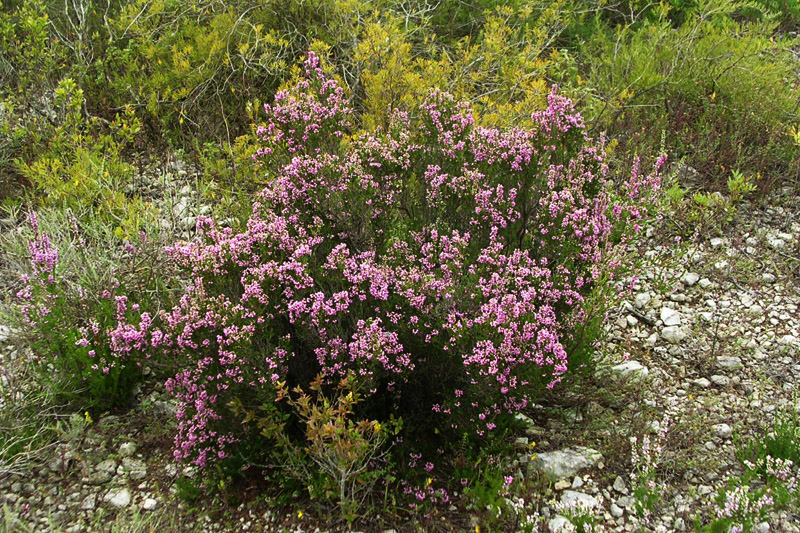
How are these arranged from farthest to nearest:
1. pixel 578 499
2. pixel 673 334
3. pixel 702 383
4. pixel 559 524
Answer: pixel 673 334
pixel 702 383
pixel 578 499
pixel 559 524

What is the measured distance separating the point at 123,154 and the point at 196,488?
150 inches

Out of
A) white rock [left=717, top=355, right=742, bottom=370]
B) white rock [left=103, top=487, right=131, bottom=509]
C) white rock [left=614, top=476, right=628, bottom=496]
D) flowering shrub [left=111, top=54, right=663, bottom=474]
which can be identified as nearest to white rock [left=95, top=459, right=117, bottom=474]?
white rock [left=103, top=487, right=131, bottom=509]

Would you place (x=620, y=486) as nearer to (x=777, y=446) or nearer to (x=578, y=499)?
(x=578, y=499)

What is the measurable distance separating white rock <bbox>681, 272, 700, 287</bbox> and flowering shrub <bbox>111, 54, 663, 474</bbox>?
1.07 metres

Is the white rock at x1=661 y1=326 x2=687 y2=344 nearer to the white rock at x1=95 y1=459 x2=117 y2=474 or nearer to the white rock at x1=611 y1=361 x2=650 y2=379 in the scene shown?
the white rock at x1=611 y1=361 x2=650 y2=379

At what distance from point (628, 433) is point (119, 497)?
262 cm

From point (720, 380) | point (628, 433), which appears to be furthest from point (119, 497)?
point (720, 380)

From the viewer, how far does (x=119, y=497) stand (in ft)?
9.92

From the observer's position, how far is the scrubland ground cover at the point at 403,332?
2812 millimetres

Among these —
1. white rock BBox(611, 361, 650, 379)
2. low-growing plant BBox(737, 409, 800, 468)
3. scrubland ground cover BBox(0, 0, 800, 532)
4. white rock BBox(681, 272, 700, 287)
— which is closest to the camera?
scrubland ground cover BBox(0, 0, 800, 532)

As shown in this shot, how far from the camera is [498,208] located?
3467mm

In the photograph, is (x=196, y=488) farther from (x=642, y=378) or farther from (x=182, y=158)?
(x=182, y=158)

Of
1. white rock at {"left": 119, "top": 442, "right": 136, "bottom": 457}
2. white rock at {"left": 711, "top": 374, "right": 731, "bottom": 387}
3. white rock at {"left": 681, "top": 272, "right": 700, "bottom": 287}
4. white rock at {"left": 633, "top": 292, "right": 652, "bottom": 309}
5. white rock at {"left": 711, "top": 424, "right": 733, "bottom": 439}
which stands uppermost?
white rock at {"left": 119, "top": 442, "right": 136, "bottom": 457}

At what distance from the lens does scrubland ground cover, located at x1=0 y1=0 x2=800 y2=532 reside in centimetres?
281
